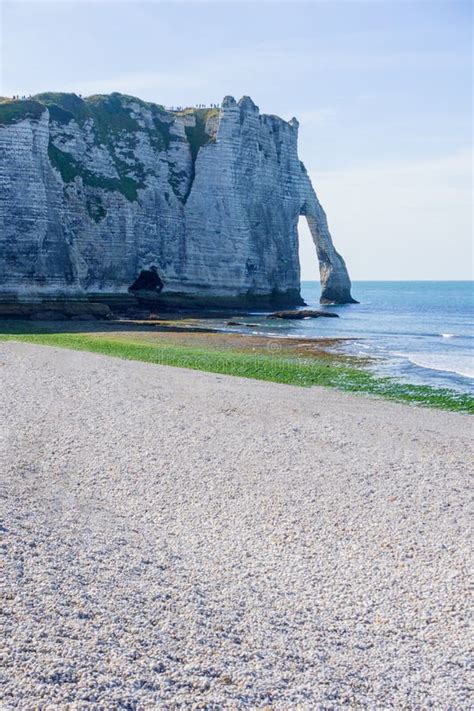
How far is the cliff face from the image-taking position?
187 ft

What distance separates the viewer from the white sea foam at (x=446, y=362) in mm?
30312

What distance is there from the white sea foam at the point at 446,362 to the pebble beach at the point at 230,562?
1367 cm

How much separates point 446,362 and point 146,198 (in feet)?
142

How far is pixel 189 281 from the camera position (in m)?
69.8

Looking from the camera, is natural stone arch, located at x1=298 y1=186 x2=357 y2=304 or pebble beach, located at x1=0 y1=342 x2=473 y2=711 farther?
natural stone arch, located at x1=298 y1=186 x2=357 y2=304

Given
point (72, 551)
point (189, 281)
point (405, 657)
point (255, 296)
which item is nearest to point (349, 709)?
point (405, 657)

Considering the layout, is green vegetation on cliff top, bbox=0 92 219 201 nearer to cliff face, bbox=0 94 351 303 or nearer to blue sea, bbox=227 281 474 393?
cliff face, bbox=0 94 351 303

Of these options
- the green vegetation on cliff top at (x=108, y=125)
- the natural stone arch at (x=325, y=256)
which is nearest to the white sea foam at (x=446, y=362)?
the green vegetation on cliff top at (x=108, y=125)

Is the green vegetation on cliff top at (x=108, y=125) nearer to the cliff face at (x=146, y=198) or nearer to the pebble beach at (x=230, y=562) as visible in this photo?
the cliff face at (x=146, y=198)

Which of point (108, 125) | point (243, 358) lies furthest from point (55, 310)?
point (243, 358)

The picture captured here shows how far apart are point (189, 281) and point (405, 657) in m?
64.1

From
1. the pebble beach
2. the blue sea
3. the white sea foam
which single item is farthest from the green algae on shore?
the pebble beach

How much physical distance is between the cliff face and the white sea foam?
32.8 metres

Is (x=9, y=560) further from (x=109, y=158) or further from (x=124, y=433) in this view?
(x=109, y=158)
